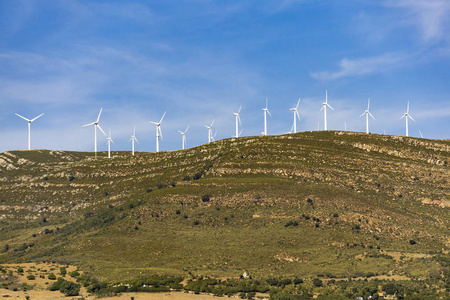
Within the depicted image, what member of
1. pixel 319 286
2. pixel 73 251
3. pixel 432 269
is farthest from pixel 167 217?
pixel 432 269

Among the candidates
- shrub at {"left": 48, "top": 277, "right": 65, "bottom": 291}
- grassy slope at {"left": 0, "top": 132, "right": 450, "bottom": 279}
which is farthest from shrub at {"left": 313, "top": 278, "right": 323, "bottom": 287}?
shrub at {"left": 48, "top": 277, "right": 65, "bottom": 291}

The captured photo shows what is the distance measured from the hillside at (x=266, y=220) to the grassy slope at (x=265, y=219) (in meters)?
0.37

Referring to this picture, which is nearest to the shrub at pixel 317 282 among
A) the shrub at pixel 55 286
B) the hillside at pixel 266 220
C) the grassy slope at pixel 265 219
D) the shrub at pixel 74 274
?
the hillside at pixel 266 220

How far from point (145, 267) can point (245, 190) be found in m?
51.1

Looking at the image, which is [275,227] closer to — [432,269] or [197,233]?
[197,233]

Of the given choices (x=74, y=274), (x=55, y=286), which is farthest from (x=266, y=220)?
(x=55, y=286)

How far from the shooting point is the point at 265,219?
465ft

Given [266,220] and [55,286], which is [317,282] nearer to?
[266,220]

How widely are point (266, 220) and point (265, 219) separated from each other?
688 mm

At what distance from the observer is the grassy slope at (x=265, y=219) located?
11706 centimetres

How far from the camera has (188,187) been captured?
170 m

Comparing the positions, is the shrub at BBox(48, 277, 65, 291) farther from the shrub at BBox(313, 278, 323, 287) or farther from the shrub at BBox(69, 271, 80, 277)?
the shrub at BBox(313, 278, 323, 287)

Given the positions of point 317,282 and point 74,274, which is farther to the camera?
point 74,274

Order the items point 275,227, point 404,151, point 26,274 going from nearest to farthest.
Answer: point 26,274 < point 275,227 < point 404,151
